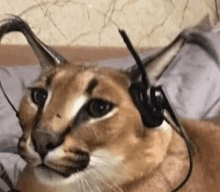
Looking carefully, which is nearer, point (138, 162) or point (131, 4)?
Answer: point (138, 162)

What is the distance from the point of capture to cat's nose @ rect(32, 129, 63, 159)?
337 mm

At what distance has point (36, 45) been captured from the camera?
415 mm

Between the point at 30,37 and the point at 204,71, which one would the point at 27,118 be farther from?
the point at 204,71

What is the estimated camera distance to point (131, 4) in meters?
0.51

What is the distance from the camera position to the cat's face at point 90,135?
34 centimetres

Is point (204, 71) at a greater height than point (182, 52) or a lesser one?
lesser

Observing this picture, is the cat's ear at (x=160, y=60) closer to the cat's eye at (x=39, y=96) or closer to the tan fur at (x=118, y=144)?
the tan fur at (x=118, y=144)

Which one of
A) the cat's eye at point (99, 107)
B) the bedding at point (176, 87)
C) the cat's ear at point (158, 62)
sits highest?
the cat's ear at point (158, 62)

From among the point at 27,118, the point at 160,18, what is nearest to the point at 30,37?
the point at 27,118

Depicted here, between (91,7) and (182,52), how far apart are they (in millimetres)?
215

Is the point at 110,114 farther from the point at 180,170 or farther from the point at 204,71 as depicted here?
the point at 204,71

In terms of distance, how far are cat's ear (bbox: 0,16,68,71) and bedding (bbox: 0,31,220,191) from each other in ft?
0.09

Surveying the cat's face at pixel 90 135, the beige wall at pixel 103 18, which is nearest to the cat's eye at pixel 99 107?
the cat's face at pixel 90 135

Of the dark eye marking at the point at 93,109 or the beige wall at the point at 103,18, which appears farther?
the beige wall at the point at 103,18
